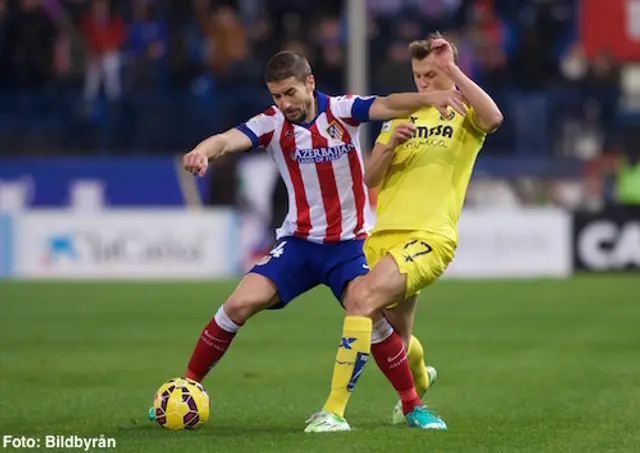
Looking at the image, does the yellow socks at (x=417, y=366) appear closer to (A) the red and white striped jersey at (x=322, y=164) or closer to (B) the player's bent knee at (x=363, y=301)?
(A) the red and white striped jersey at (x=322, y=164)

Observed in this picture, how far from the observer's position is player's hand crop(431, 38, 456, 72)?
7.43 m

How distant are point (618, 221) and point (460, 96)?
1395cm

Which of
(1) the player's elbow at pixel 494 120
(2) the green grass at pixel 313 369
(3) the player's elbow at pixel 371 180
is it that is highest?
(1) the player's elbow at pixel 494 120

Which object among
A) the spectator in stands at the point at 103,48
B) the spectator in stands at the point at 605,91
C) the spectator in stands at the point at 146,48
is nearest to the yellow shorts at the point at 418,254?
the spectator in stands at the point at 605,91

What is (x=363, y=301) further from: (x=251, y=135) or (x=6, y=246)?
(x=6, y=246)

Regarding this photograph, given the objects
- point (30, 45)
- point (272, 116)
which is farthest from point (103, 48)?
point (272, 116)

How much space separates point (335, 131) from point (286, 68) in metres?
0.56

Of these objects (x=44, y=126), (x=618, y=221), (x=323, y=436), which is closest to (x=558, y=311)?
(x=618, y=221)

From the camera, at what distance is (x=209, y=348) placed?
8016 millimetres

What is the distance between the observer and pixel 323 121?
789 cm

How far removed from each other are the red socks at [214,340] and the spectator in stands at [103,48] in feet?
49.3

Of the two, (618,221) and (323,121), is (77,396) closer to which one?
(323,121)

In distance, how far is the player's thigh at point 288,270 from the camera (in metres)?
7.91

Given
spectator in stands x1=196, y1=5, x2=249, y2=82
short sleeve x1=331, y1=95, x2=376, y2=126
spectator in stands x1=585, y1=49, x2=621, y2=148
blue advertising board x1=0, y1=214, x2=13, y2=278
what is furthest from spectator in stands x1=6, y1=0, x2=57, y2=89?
short sleeve x1=331, y1=95, x2=376, y2=126
